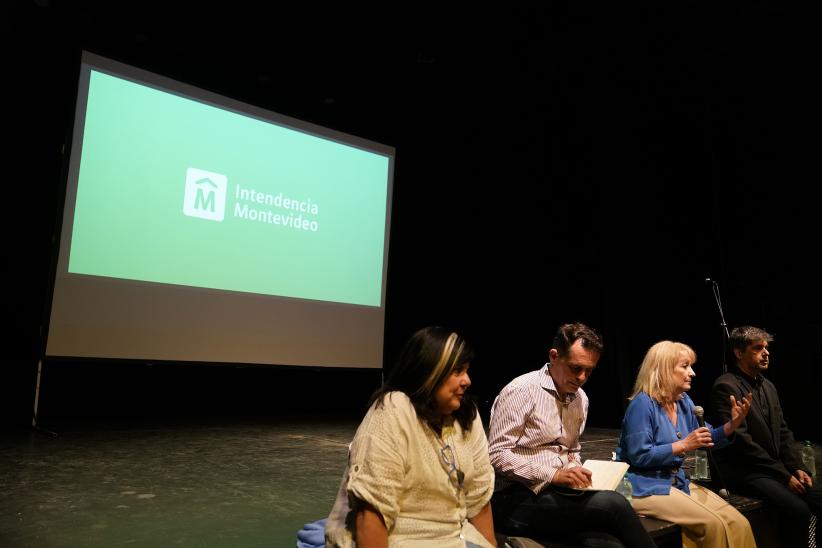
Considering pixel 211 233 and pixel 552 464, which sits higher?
pixel 211 233

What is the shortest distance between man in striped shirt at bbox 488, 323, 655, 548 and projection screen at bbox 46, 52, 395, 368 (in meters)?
3.55

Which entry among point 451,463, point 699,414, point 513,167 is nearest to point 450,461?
point 451,463

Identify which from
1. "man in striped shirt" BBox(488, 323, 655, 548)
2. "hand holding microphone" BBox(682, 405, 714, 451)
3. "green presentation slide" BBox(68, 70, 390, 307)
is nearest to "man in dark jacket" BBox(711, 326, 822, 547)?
"hand holding microphone" BBox(682, 405, 714, 451)

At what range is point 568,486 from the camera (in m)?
1.97

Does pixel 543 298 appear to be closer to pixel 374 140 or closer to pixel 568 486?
pixel 374 140

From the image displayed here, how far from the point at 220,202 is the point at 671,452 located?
13.0ft

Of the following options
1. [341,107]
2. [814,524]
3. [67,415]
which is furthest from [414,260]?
[814,524]

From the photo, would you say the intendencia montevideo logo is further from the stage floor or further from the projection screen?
the stage floor

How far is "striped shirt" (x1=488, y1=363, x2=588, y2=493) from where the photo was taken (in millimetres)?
1994

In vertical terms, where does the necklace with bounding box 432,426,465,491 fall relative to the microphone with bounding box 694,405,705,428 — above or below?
below

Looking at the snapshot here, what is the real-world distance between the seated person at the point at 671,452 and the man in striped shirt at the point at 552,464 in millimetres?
442

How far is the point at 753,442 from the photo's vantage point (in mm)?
2832

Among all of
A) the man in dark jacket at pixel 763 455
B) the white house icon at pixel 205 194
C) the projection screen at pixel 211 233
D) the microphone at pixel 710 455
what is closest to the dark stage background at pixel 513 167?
the projection screen at pixel 211 233

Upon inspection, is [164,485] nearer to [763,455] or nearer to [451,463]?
[451,463]
